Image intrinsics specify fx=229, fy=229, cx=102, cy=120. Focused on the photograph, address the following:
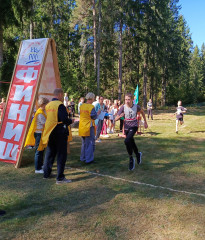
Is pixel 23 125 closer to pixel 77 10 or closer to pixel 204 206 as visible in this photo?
pixel 204 206

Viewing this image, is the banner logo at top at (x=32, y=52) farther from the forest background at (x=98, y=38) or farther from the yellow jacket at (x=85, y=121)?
the forest background at (x=98, y=38)

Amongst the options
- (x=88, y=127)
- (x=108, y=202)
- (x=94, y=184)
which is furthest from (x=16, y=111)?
(x=108, y=202)

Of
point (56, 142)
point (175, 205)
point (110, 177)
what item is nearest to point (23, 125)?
point (56, 142)

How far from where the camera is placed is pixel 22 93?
6.16 m

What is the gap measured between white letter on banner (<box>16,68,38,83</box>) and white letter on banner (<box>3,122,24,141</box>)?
1249mm

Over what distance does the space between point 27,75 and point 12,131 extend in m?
1.57

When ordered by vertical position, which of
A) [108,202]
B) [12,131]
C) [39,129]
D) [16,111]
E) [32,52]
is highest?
[32,52]

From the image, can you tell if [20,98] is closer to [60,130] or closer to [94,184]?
[60,130]

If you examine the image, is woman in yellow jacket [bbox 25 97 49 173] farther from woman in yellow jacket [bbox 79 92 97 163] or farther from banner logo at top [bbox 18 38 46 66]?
banner logo at top [bbox 18 38 46 66]

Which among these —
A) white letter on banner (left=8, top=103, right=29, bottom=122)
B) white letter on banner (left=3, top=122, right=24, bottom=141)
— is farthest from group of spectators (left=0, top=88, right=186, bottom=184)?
white letter on banner (left=8, top=103, right=29, bottom=122)

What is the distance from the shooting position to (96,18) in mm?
22469

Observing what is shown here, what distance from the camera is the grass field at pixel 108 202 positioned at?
300 centimetres

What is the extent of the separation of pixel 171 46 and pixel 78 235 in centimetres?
3671

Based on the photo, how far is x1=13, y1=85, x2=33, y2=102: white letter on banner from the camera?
6073mm
